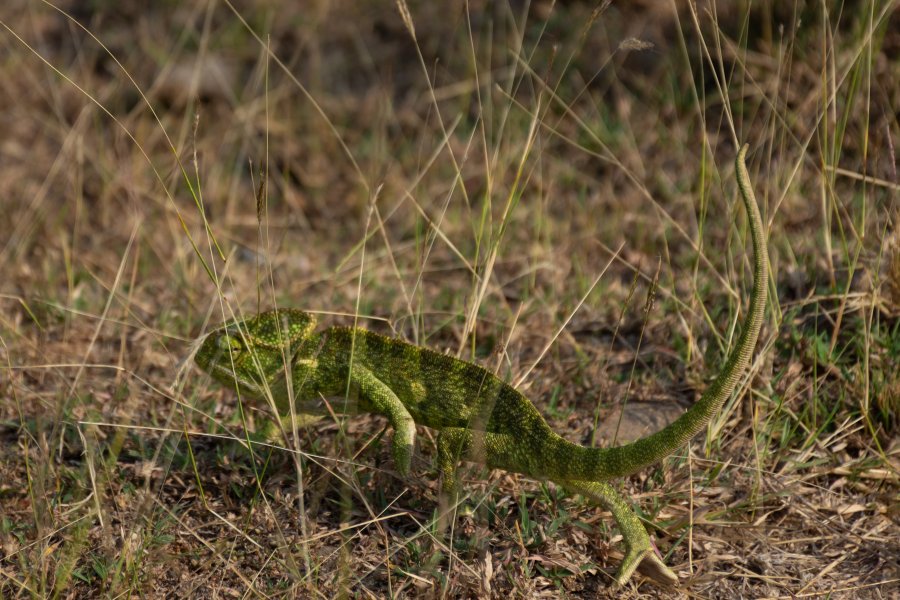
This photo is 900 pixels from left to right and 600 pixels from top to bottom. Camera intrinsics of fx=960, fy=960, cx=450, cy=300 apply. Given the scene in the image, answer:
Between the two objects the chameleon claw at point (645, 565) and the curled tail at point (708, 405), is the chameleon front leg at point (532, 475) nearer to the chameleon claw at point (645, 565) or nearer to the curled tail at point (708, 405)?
the chameleon claw at point (645, 565)

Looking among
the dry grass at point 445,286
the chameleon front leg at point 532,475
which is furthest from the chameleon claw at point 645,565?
the dry grass at point 445,286

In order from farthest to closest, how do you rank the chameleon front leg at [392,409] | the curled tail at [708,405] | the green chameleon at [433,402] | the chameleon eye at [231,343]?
the chameleon eye at [231,343] < the chameleon front leg at [392,409] < the green chameleon at [433,402] < the curled tail at [708,405]

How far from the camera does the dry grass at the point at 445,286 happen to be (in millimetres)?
3141

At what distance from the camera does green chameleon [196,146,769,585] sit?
2.86m

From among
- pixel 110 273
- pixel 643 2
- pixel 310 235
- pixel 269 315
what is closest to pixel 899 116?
pixel 643 2

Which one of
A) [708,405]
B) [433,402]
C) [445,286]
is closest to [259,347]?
[433,402]

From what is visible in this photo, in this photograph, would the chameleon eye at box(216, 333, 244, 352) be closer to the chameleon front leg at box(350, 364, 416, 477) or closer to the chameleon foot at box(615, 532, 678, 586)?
the chameleon front leg at box(350, 364, 416, 477)

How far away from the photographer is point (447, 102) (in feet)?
21.7

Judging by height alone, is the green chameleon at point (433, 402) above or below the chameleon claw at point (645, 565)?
above

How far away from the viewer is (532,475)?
3.00 meters

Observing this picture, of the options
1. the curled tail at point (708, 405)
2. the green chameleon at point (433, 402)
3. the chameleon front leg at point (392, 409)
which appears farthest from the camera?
the chameleon front leg at point (392, 409)

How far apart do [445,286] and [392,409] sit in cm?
191

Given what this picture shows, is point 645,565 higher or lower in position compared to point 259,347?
lower

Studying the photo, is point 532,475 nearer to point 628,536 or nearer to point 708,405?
point 628,536
